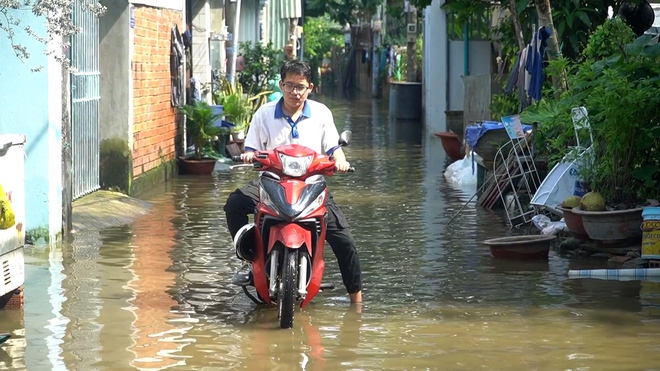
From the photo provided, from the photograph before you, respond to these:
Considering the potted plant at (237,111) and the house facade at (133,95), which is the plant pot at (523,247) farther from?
the potted plant at (237,111)

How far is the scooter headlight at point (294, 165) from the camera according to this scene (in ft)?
23.8

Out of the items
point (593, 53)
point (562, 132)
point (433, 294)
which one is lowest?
point (433, 294)

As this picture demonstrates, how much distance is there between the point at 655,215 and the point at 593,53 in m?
3.23

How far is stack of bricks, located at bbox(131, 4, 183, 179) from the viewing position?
48.0ft

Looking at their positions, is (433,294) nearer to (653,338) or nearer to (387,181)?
(653,338)

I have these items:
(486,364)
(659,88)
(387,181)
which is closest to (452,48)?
(387,181)

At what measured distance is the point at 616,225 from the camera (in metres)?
9.80

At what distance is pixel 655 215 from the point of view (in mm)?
9117

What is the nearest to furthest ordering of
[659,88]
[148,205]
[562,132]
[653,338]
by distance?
[653,338]
[659,88]
[562,132]
[148,205]

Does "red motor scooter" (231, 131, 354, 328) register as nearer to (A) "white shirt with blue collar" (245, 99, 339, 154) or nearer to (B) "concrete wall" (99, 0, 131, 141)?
(A) "white shirt with blue collar" (245, 99, 339, 154)

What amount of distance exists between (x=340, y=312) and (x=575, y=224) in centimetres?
311

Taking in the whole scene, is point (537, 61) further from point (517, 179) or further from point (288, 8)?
point (288, 8)

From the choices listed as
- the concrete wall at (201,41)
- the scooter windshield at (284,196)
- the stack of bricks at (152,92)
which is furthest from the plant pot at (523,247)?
the concrete wall at (201,41)

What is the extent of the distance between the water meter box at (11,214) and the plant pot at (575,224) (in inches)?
182
